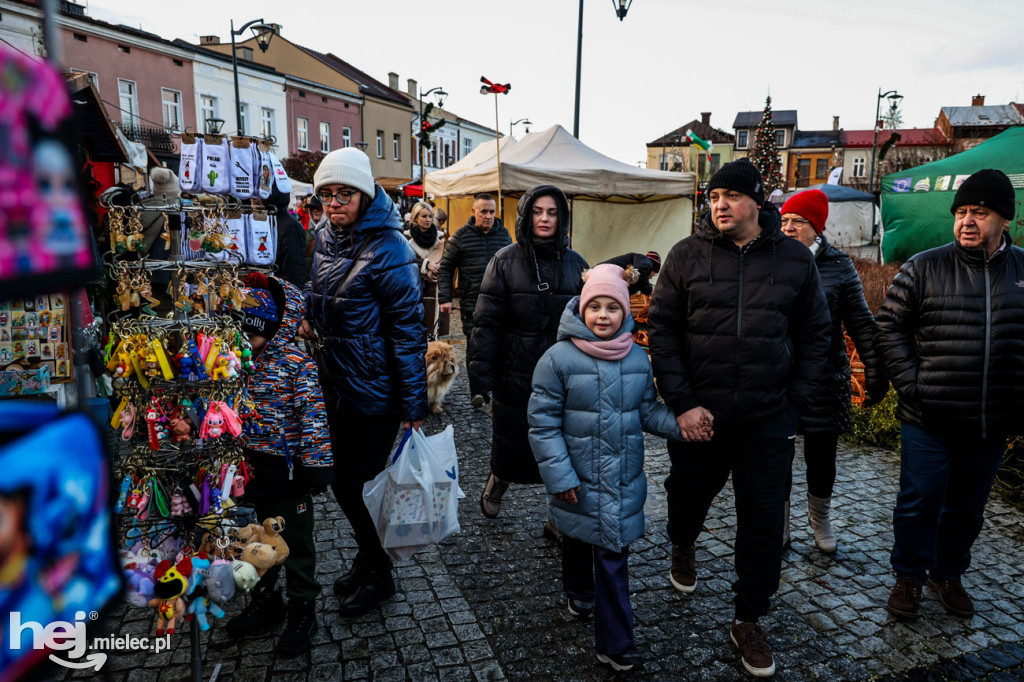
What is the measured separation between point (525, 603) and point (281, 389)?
1.66 metres

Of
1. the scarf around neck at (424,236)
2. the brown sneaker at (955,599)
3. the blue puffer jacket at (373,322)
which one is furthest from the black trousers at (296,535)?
the scarf around neck at (424,236)

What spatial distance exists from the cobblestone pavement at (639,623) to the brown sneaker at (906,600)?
0.05 metres

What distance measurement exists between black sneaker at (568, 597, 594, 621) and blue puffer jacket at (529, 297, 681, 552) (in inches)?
20.4

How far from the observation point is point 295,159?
30203 mm

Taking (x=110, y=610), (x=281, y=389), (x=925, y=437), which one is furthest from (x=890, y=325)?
(x=110, y=610)

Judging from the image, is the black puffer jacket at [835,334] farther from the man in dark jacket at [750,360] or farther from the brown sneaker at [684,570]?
the brown sneaker at [684,570]

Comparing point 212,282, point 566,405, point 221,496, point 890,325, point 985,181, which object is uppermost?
point 985,181

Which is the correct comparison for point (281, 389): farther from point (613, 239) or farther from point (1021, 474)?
point (613, 239)

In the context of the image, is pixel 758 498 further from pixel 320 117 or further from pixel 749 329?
pixel 320 117

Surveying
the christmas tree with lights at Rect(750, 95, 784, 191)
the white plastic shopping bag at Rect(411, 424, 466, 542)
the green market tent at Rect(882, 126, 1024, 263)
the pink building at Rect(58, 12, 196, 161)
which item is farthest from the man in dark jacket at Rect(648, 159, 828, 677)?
the christmas tree with lights at Rect(750, 95, 784, 191)

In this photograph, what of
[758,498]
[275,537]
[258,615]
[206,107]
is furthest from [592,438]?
[206,107]

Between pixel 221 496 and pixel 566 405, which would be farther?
pixel 566 405

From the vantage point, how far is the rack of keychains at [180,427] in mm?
2316

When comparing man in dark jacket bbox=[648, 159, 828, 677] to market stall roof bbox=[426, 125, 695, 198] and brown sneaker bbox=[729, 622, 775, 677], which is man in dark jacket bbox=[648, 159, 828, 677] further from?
market stall roof bbox=[426, 125, 695, 198]
